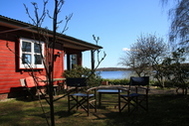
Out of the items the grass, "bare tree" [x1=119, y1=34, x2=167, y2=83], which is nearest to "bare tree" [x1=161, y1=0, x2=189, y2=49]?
the grass

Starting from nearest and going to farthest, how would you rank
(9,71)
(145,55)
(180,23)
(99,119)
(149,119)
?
1. (149,119)
2. (99,119)
3. (180,23)
4. (9,71)
5. (145,55)

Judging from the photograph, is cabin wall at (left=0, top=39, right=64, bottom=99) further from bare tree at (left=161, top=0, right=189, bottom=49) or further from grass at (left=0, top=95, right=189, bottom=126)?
bare tree at (left=161, top=0, right=189, bottom=49)

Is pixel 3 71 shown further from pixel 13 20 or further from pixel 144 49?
pixel 144 49

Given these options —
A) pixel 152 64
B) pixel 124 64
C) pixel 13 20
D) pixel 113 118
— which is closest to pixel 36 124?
pixel 113 118

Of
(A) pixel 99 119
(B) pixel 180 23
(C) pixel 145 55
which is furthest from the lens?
(C) pixel 145 55

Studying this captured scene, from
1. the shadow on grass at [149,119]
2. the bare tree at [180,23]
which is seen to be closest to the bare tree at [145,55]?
the bare tree at [180,23]

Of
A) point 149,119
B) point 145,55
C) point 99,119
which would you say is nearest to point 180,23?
point 149,119

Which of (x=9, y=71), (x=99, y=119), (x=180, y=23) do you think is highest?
(x=180, y=23)

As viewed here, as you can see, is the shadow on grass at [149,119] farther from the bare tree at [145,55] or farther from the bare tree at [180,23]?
the bare tree at [145,55]

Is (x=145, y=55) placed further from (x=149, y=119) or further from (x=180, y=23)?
(x=149, y=119)

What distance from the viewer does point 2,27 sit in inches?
260

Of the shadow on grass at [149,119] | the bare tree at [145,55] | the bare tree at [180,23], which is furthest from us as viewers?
the bare tree at [145,55]

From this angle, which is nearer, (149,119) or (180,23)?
(149,119)

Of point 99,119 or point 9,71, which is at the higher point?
point 9,71
